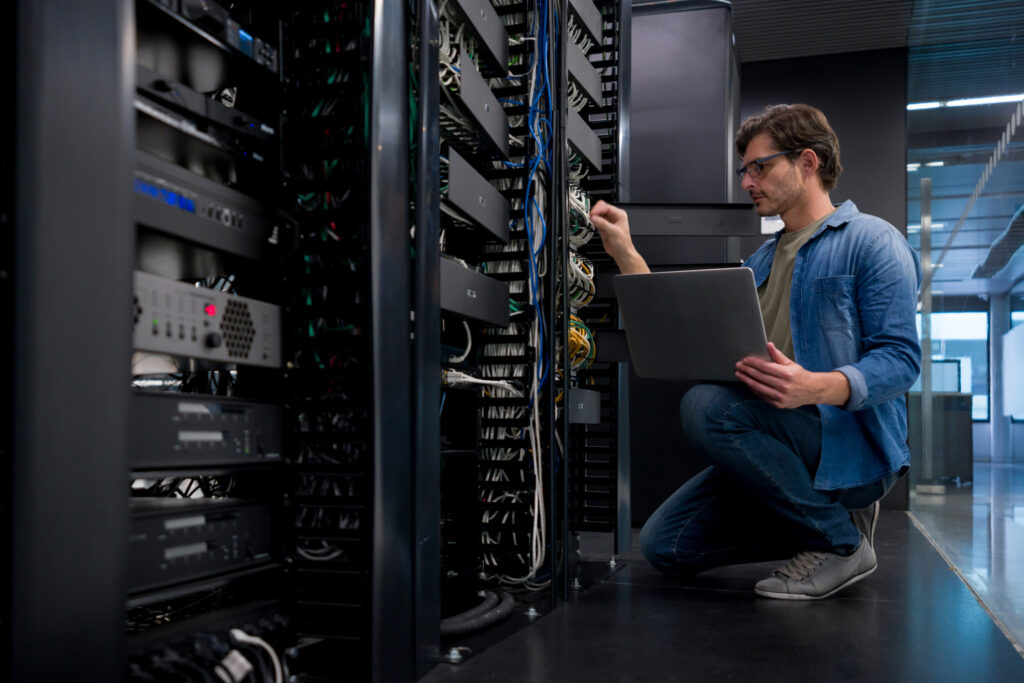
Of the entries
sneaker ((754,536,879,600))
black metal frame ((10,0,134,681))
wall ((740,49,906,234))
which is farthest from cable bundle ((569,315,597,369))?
wall ((740,49,906,234))

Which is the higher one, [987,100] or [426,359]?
[987,100]

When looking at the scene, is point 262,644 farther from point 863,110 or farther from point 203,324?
point 863,110

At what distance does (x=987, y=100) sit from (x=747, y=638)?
172 cm

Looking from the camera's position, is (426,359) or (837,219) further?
(837,219)

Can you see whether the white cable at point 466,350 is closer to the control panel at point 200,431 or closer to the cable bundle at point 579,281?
the cable bundle at point 579,281

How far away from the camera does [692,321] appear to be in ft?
6.21

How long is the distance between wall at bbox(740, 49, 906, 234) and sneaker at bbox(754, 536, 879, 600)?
9.14 ft

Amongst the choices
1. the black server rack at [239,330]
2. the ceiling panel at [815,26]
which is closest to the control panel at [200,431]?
the black server rack at [239,330]

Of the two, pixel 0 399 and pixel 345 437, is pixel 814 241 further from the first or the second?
pixel 0 399

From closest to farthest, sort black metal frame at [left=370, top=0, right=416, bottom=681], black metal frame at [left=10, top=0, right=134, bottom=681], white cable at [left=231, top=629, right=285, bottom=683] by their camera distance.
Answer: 1. black metal frame at [left=10, top=0, right=134, bottom=681]
2. white cable at [left=231, top=629, right=285, bottom=683]
3. black metal frame at [left=370, top=0, right=416, bottom=681]

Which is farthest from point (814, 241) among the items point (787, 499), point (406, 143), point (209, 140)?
point (209, 140)

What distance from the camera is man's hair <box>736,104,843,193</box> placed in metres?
2.13

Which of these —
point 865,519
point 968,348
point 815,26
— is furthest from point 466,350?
point 815,26

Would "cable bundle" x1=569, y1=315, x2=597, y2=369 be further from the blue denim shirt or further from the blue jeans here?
the blue denim shirt
